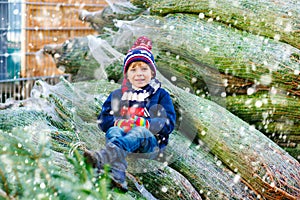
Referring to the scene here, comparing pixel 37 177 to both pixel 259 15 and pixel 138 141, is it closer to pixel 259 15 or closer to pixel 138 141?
pixel 138 141

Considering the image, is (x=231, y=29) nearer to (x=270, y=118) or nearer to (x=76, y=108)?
(x=270, y=118)

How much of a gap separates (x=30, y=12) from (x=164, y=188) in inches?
108

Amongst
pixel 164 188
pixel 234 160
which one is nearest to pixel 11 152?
pixel 164 188

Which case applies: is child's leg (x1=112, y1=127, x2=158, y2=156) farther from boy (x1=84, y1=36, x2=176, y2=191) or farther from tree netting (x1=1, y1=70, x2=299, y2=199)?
tree netting (x1=1, y1=70, x2=299, y2=199)

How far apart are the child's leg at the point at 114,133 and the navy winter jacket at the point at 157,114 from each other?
134 millimetres

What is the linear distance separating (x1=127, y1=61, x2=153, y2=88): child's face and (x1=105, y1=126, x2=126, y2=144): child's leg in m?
0.22

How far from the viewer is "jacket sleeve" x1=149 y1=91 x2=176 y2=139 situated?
194cm

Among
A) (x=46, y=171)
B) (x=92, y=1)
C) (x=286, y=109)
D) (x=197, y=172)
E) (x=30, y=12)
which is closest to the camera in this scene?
(x=46, y=171)

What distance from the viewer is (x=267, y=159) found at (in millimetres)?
2326

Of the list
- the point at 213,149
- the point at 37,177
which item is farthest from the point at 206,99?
the point at 37,177

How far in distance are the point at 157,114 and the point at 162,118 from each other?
0.03 meters

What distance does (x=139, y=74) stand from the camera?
1976 millimetres

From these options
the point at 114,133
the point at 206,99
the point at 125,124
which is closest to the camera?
the point at 114,133

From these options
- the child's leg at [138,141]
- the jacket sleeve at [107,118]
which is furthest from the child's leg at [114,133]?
the jacket sleeve at [107,118]
